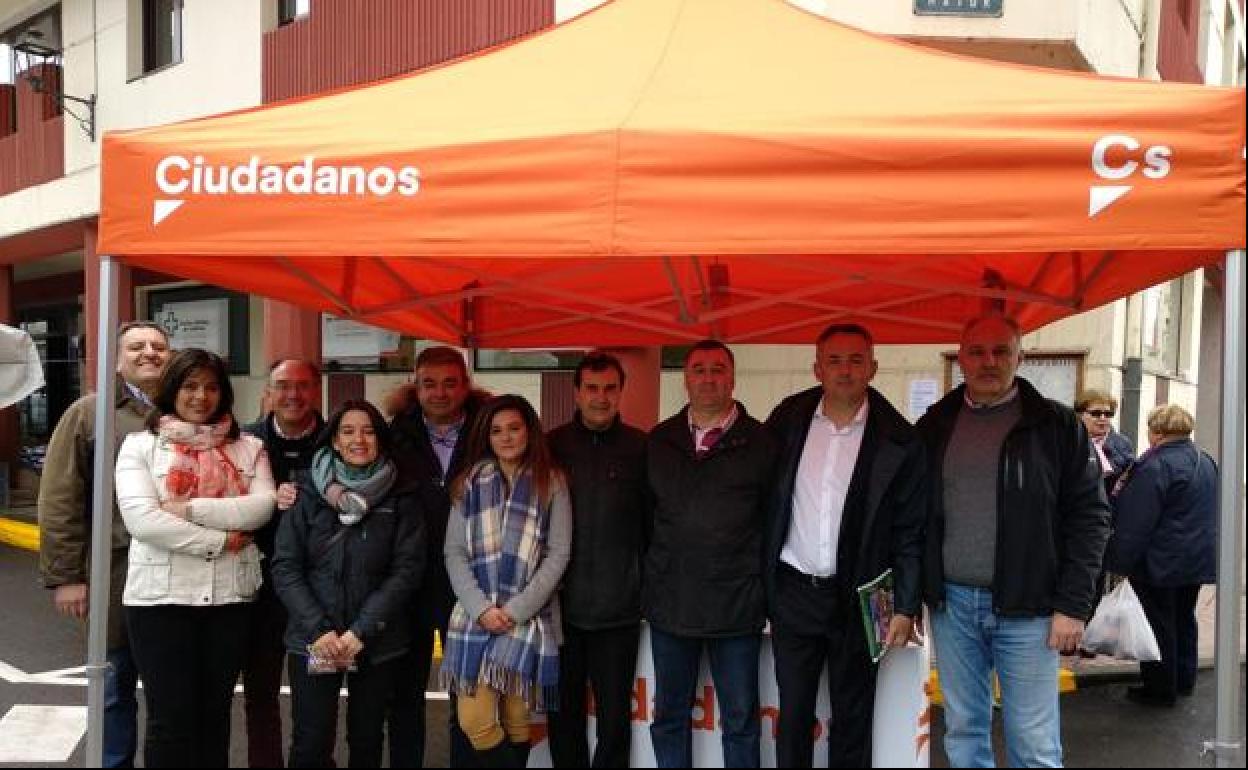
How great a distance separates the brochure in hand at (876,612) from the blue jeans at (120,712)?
269 centimetres

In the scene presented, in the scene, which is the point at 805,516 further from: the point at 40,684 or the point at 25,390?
the point at 25,390

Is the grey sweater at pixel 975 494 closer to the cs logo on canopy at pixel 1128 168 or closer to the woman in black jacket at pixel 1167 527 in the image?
the cs logo on canopy at pixel 1128 168

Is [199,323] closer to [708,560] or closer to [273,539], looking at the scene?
[273,539]

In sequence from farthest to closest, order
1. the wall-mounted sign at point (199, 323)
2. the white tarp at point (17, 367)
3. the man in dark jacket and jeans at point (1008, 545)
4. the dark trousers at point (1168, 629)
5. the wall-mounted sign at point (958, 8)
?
the wall-mounted sign at point (199, 323) → the white tarp at point (17, 367) → the wall-mounted sign at point (958, 8) → the dark trousers at point (1168, 629) → the man in dark jacket and jeans at point (1008, 545)

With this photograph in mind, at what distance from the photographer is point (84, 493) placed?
3.46 m

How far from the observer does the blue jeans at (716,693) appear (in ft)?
11.0

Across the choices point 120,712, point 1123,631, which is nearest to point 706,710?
point 120,712

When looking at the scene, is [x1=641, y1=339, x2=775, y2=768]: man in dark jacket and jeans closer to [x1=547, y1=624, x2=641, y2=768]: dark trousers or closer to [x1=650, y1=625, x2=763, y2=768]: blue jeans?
[x1=650, y1=625, x2=763, y2=768]: blue jeans

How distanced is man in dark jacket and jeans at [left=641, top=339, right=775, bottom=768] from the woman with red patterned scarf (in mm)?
1428

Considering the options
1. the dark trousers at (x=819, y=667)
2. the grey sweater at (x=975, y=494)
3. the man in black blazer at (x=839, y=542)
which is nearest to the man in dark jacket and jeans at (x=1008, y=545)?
the grey sweater at (x=975, y=494)

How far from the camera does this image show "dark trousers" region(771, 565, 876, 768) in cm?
322

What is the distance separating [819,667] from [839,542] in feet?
1.51

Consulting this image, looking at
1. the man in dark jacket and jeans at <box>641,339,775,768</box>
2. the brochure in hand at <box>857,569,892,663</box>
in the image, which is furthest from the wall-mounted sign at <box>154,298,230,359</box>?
the brochure in hand at <box>857,569,892,663</box>

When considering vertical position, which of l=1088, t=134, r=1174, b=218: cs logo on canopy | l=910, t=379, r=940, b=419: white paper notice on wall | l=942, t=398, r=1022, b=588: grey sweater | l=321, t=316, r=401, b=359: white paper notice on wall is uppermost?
l=1088, t=134, r=1174, b=218: cs logo on canopy
